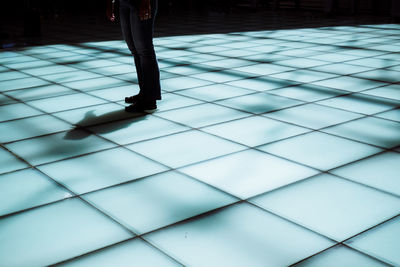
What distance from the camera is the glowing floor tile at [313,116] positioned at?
2914 millimetres

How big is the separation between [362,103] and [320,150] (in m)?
1.02

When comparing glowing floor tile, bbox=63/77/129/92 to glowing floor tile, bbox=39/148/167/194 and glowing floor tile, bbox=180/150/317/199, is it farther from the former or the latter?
glowing floor tile, bbox=180/150/317/199

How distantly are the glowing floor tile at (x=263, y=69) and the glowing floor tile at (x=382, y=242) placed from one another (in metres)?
2.66

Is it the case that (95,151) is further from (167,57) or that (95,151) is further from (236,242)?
(167,57)

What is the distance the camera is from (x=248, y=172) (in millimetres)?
2211

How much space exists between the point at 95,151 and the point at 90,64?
2.49 m

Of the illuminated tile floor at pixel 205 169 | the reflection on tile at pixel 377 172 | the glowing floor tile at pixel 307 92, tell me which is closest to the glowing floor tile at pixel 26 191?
the illuminated tile floor at pixel 205 169

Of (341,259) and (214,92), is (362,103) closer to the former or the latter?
(214,92)

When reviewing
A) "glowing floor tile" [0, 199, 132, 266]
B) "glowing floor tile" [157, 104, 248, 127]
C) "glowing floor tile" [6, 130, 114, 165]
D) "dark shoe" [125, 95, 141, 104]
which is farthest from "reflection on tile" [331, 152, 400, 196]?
"dark shoe" [125, 95, 141, 104]

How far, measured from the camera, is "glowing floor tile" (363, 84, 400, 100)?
3482mm

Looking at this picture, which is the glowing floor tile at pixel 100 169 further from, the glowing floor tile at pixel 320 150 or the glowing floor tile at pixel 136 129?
the glowing floor tile at pixel 320 150

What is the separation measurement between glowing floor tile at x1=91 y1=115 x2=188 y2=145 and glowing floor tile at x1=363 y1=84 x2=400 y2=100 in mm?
1543

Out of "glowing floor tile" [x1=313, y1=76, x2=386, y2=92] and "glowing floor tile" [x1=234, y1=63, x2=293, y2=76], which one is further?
"glowing floor tile" [x1=234, y1=63, x2=293, y2=76]

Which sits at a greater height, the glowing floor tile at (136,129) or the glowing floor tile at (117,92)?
the glowing floor tile at (117,92)
